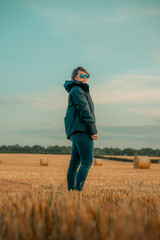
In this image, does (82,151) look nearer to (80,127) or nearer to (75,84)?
(80,127)

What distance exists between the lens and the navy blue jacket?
4.08 m

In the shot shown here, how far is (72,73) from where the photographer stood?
178 inches

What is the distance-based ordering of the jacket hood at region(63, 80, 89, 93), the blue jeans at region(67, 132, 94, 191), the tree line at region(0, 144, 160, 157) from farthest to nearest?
the tree line at region(0, 144, 160, 157), the jacket hood at region(63, 80, 89, 93), the blue jeans at region(67, 132, 94, 191)

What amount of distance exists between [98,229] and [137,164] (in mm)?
19394

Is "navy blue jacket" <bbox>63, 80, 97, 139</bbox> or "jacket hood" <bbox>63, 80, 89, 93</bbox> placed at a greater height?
"jacket hood" <bbox>63, 80, 89, 93</bbox>

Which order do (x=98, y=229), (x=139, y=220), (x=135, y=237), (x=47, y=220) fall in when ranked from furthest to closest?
(x=47, y=220) < (x=98, y=229) < (x=139, y=220) < (x=135, y=237)

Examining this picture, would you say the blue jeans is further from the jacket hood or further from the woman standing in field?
the jacket hood

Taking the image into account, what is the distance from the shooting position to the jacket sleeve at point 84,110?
4062 mm

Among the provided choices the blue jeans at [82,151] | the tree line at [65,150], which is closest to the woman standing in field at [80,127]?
the blue jeans at [82,151]

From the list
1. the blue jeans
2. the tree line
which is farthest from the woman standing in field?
the tree line

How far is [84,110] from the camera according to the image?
408 cm

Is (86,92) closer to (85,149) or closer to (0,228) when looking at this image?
(85,149)

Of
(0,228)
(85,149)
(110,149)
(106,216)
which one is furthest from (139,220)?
(110,149)

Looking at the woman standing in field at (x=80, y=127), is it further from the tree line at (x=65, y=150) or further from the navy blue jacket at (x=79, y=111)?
the tree line at (x=65, y=150)
